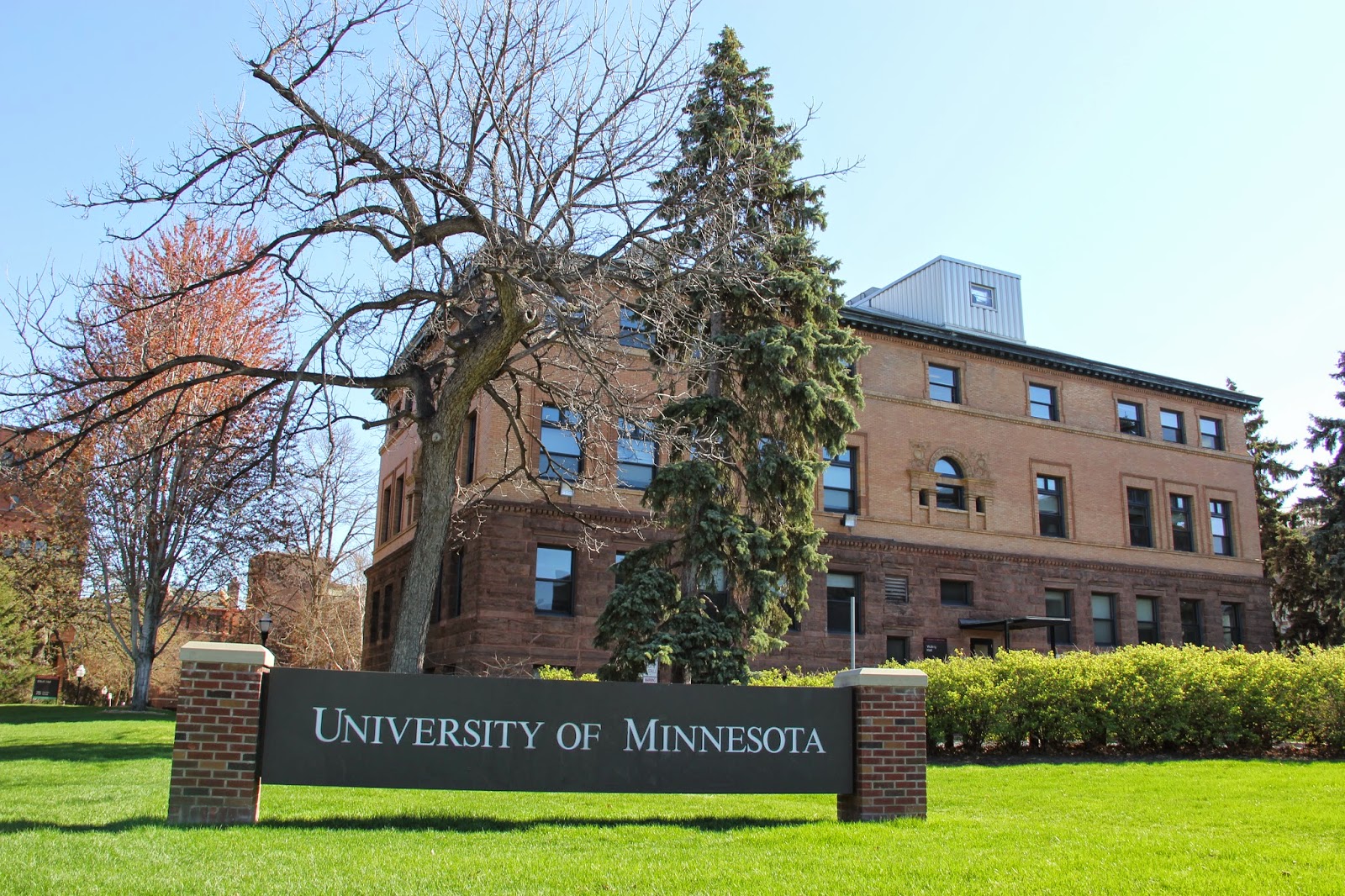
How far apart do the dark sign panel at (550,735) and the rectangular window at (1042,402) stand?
1087 inches

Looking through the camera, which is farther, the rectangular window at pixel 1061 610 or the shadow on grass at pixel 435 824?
the rectangular window at pixel 1061 610

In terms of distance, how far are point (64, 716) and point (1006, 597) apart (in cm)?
2643

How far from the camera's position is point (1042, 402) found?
35875 millimetres

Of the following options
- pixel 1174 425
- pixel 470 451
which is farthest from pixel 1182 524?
Result: pixel 470 451

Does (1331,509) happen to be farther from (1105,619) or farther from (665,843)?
(665,843)

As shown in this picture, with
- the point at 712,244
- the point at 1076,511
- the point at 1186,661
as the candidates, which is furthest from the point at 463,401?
the point at 1076,511

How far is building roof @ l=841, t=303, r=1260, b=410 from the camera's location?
32906 millimetres

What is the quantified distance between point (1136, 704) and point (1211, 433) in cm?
2418

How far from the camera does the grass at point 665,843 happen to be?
7035 millimetres

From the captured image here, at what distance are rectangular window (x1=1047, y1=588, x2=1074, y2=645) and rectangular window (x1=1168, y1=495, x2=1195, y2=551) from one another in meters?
6.03

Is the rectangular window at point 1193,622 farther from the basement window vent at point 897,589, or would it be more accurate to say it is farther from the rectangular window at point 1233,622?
the basement window vent at point 897,589

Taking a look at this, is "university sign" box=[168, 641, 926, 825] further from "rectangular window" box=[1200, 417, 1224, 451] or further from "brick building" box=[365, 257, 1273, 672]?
"rectangular window" box=[1200, 417, 1224, 451]

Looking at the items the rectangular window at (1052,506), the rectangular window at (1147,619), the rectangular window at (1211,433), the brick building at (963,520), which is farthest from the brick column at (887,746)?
the rectangular window at (1211,433)

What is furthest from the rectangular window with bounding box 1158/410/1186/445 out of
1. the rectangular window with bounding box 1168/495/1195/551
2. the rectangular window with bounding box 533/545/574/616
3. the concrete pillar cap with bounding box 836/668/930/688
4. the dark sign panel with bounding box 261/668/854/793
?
the dark sign panel with bounding box 261/668/854/793
